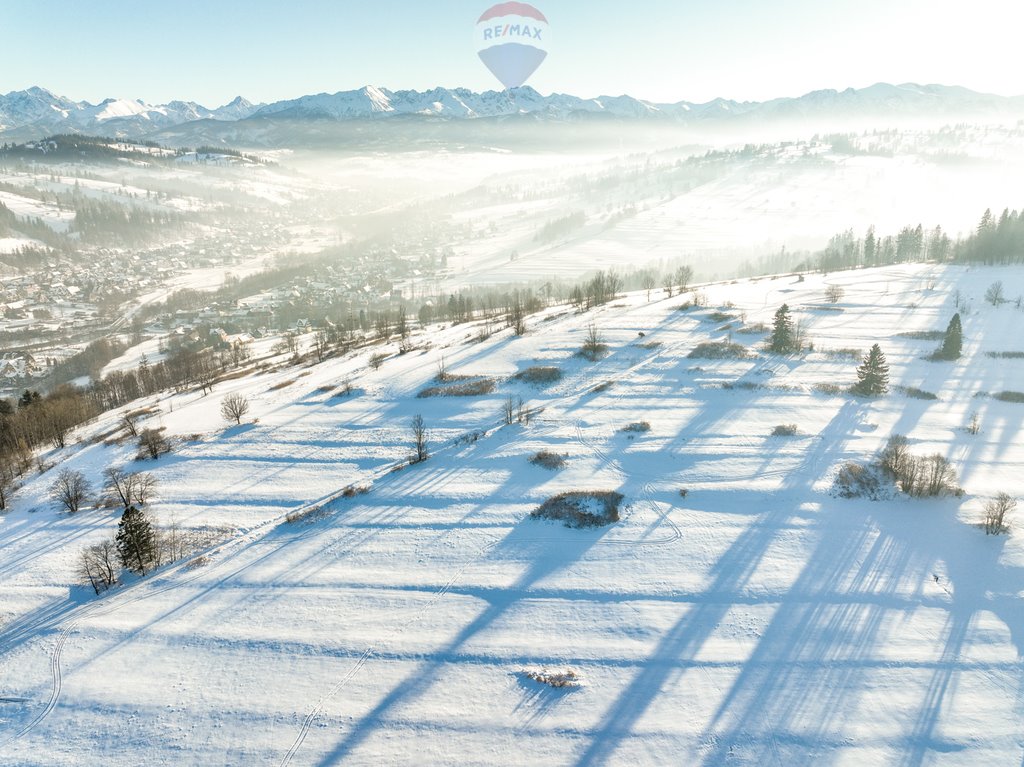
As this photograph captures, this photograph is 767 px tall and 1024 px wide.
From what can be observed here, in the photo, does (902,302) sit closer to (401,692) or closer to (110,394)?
(401,692)

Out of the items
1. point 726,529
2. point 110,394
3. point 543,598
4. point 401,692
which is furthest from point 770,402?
point 110,394

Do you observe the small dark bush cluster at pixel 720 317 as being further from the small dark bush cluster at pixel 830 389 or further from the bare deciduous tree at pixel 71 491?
the bare deciduous tree at pixel 71 491

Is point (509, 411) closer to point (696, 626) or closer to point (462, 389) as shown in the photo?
point (462, 389)

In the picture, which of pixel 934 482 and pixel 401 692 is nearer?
pixel 401 692

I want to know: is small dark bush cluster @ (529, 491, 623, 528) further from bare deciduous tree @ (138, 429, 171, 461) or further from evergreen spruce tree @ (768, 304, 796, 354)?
evergreen spruce tree @ (768, 304, 796, 354)

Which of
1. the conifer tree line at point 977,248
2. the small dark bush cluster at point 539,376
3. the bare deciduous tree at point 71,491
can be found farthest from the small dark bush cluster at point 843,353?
the conifer tree line at point 977,248

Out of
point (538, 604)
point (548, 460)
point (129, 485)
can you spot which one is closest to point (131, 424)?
point (129, 485)
